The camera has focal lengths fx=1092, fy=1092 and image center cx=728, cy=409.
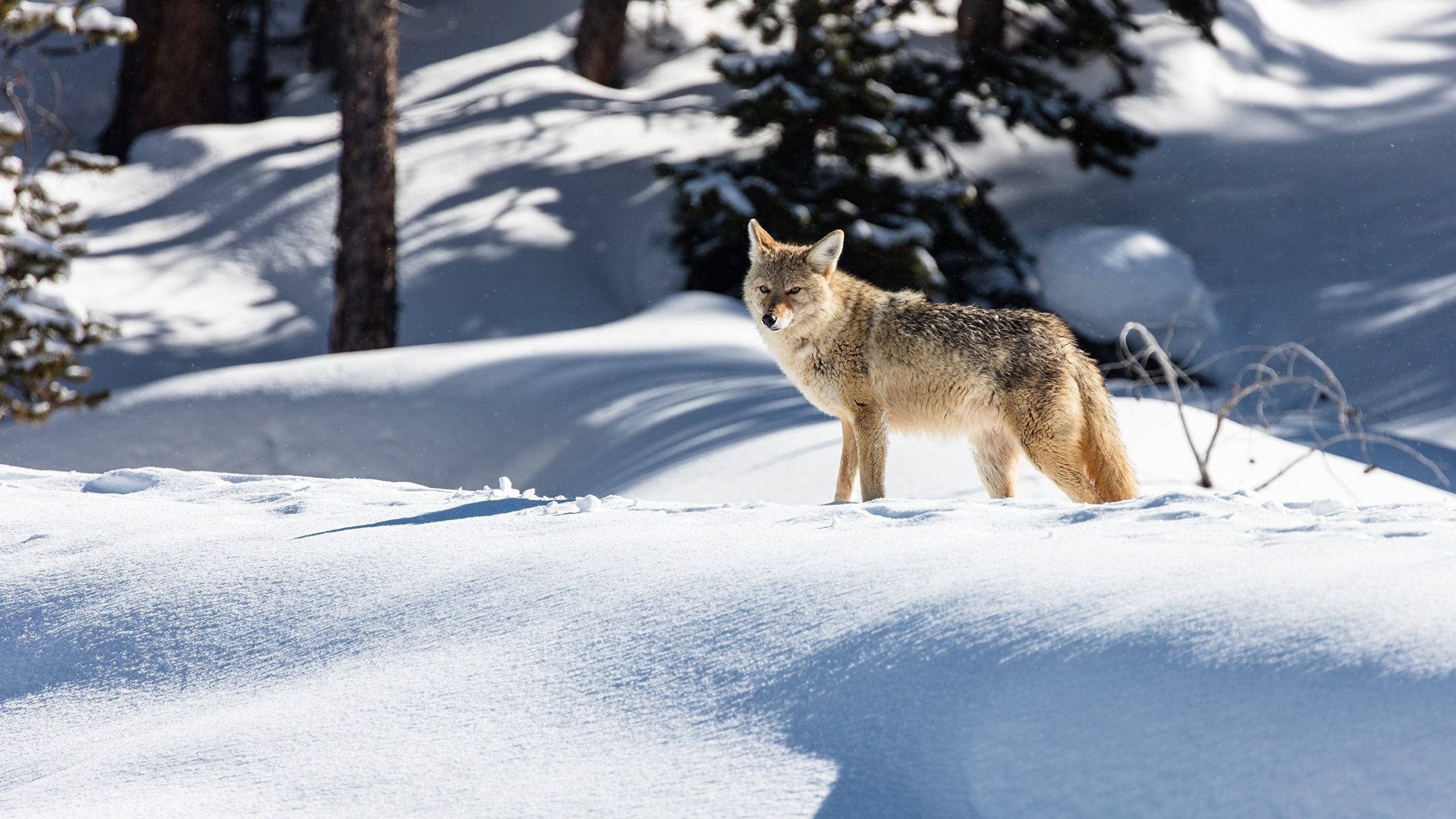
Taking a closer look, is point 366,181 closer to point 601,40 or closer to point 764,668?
point 764,668

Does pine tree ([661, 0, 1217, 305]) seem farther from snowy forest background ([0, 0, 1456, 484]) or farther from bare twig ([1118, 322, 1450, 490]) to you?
bare twig ([1118, 322, 1450, 490])

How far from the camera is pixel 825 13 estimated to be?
12.3 metres

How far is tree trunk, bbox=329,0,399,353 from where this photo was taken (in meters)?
10.4

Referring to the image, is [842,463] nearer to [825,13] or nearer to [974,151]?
[825,13]

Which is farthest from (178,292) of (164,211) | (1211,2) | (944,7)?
(944,7)

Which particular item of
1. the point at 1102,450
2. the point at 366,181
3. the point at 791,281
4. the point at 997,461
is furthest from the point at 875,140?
the point at 1102,450

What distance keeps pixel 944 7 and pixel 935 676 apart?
2364cm

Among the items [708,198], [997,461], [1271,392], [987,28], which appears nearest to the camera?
[997,461]

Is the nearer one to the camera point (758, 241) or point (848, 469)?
point (848, 469)

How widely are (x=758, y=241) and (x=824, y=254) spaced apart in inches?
17.0

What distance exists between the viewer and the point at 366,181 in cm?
1054

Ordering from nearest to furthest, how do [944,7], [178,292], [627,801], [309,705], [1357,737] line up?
1. [1357,737]
2. [627,801]
3. [309,705]
4. [178,292]
5. [944,7]

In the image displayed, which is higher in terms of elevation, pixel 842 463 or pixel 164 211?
pixel 842 463

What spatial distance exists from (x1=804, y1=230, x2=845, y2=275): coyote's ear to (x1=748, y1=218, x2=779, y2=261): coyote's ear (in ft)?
0.90
